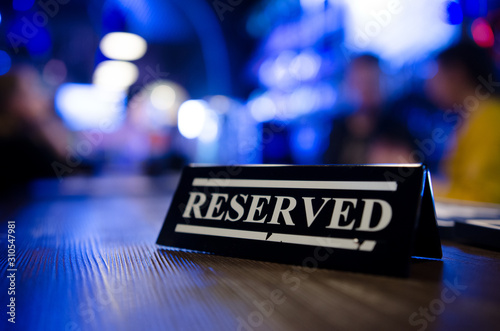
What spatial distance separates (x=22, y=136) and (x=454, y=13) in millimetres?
2993

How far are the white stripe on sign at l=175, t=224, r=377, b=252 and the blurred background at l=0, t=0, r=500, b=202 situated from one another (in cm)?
165

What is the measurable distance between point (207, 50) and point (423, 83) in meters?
3.68

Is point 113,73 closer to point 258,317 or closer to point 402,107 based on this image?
point 402,107

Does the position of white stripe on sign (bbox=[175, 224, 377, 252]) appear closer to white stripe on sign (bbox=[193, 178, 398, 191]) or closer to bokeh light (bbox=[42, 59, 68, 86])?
white stripe on sign (bbox=[193, 178, 398, 191])

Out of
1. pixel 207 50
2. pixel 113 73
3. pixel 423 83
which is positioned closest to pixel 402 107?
pixel 423 83

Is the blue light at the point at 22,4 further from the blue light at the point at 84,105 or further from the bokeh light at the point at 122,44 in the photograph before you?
the blue light at the point at 84,105

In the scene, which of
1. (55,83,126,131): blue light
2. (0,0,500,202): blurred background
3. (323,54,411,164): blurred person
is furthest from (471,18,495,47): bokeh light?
(55,83,126,131): blue light

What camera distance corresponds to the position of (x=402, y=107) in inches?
114

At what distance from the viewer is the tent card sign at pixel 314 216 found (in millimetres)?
447
